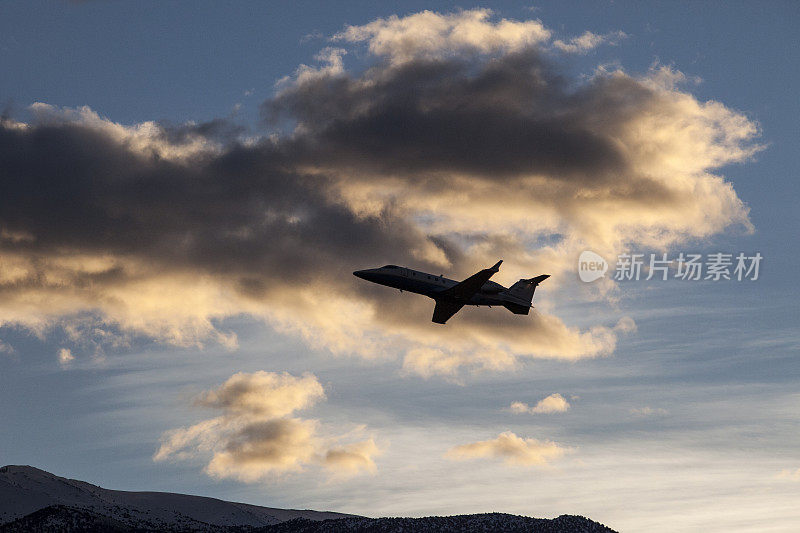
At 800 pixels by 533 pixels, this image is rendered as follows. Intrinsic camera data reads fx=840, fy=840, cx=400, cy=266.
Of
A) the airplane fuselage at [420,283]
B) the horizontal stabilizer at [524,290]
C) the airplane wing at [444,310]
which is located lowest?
the airplane wing at [444,310]

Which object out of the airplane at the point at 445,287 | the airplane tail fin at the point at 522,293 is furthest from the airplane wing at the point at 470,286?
the airplane tail fin at the point at 522,293

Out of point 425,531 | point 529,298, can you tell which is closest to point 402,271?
point 529,298

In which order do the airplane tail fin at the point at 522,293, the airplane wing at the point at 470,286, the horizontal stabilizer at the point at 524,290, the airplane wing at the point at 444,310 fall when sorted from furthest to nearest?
the horizontal stabilizer at the point at 524,290, the airplane tail fin at the point at 522,293, the airplane wing at the point at 444,310, the airplane wing at the point at 470,286

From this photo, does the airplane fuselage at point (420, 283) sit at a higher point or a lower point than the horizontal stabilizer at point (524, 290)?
lower

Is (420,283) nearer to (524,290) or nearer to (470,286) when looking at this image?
(470,286)

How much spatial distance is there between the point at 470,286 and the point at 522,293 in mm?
17924

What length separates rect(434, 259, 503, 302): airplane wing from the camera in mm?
115188

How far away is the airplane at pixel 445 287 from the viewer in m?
117

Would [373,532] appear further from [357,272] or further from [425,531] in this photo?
[357,272]

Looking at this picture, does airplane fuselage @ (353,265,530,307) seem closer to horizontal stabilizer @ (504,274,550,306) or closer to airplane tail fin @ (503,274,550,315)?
airplane tail fin @ (503,274,550,315)

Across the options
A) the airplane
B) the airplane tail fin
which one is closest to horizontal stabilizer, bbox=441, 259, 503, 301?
the airplane

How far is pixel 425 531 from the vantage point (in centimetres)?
19800

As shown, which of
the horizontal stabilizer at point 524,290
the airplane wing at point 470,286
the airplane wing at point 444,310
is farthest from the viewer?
the horizontal stabilizer at point 524,290

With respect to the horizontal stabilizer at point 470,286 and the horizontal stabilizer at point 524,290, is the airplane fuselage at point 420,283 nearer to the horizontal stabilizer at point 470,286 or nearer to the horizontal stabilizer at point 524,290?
the horizontal stabilizer at point 470,286
